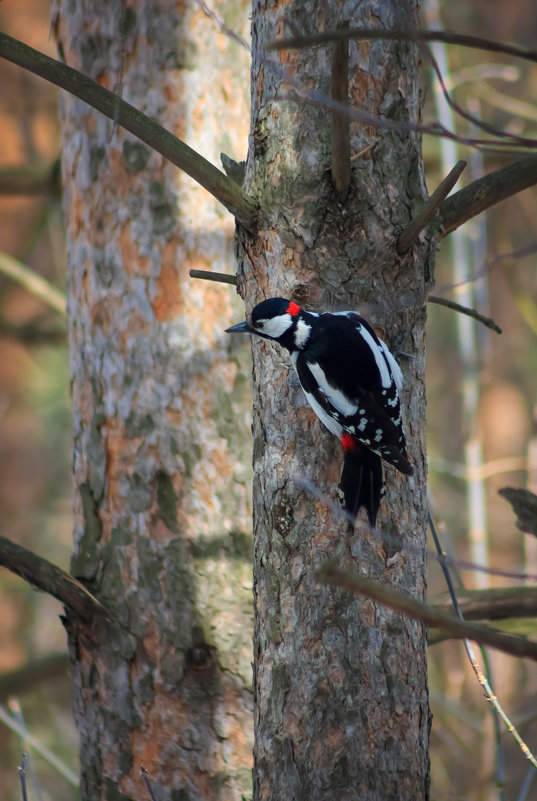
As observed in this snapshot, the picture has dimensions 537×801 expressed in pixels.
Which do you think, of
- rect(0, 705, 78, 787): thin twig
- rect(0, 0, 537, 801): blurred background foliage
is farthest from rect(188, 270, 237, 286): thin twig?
rect(0, 0, 537, 801): blurred background foliage

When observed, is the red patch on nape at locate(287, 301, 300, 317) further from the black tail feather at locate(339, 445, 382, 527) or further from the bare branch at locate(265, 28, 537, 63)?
the bare branch at locate(265, 28, 537, 63)

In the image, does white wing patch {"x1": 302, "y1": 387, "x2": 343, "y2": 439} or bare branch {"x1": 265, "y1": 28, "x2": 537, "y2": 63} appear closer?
bare branch {"x1": 265, "y1": 28, "x2": 537, "y2": 63}

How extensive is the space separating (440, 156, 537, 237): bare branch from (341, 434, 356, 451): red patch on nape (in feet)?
1.78

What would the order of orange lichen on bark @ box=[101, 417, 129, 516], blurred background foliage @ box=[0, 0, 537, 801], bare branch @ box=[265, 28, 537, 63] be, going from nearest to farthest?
bare branch @ box=[265, 28, 537, 63] → orange lichen on bark @ box=[101, 417, 129, 516] → blurred background foliage @ box=[0, 0, 537, 801]

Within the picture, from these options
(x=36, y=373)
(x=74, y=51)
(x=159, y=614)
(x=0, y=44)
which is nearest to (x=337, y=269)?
(x=0, y=44)

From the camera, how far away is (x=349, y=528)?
1750 millimetres

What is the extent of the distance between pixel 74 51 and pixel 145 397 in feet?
4.11

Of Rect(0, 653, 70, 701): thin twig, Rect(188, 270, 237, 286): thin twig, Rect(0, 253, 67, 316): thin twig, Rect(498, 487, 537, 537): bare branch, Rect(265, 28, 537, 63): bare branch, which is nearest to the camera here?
Rect(265, 28, 537, 63): bare branch

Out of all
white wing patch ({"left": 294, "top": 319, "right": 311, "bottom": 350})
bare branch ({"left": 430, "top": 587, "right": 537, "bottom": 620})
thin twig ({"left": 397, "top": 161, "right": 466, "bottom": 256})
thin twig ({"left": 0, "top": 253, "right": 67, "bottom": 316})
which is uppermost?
thin twig ({"left": 0, "top": 253, "right": 67, "bottom": 316})

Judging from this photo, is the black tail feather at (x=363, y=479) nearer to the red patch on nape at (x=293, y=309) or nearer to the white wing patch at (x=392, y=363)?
the white wing patch at (x=392, y=363)

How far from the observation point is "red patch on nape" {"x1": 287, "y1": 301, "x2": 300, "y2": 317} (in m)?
1.85

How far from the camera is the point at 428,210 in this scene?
165cm

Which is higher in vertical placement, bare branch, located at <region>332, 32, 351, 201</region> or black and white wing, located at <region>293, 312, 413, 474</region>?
bare branch, located at <region>332, 32, 351, 201</region>

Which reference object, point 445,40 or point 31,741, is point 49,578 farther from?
point 445,40
